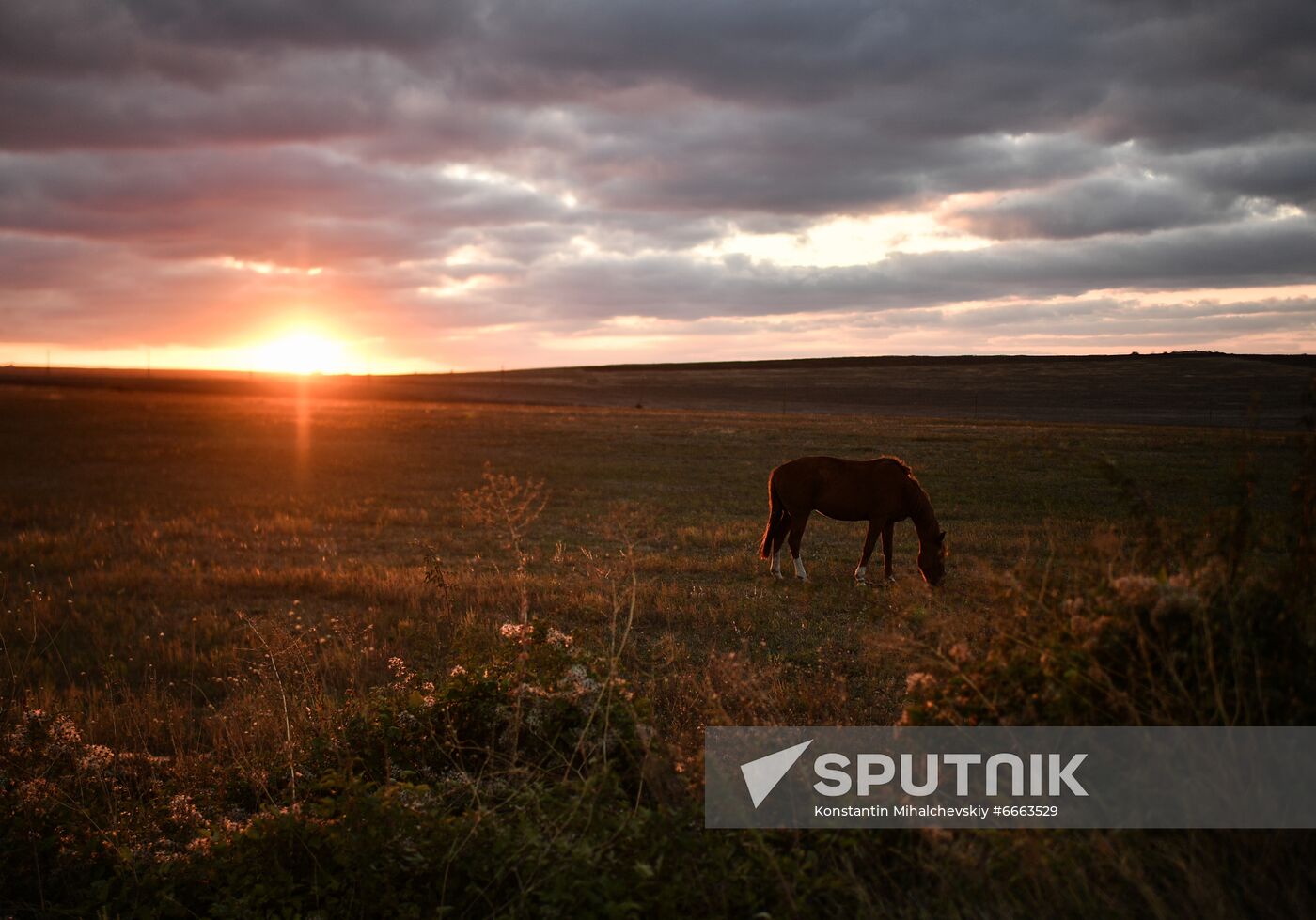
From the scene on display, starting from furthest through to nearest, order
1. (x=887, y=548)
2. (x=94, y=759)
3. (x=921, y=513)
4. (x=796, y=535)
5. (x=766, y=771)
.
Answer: (x=796, y=535) → (x=887, y=548) → (x=921, y=513) → (x=94, y=759) → (x=766, y=771)

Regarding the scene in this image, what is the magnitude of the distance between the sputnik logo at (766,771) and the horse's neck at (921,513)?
7.55 meters

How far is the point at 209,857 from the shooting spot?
391 cm

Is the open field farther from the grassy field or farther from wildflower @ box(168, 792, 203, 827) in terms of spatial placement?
wildflower @ box(168, 792, 203, 827)

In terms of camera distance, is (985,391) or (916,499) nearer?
(916,499)

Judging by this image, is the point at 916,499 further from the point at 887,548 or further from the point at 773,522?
the point at 773,522

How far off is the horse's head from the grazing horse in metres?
0.05

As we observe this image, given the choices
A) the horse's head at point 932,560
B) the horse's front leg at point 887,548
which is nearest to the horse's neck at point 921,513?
the horse's head at point 932,560

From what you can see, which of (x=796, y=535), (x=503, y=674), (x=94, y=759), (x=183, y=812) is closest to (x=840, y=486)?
(x=796, y=535)

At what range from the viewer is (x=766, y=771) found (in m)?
4.21

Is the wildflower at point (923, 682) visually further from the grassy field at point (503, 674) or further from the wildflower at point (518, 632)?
the wildflower at point (518, 632)

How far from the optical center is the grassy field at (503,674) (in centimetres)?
339

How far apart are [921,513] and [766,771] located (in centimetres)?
797

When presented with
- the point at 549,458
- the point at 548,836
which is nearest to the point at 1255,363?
the point at 549,458

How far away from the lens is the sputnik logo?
4069 millimetres
